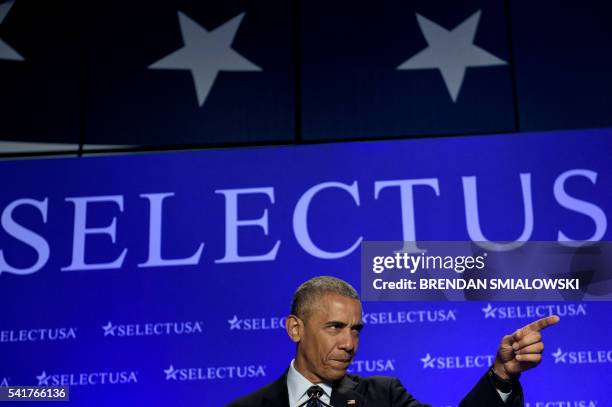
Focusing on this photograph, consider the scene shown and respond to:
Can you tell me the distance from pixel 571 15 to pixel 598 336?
1.45 m

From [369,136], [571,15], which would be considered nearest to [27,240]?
[369,136]

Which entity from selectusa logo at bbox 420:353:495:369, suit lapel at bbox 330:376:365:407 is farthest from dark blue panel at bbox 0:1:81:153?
suit lapel at bbox 330:376:365:407

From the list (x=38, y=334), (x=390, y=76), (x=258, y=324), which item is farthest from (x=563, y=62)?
(x=38, y=334)

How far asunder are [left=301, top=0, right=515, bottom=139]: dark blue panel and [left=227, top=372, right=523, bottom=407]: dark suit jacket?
1.70 metres

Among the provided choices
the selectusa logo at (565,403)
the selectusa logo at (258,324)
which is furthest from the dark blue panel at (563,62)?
the selectusa logo at (258,324)

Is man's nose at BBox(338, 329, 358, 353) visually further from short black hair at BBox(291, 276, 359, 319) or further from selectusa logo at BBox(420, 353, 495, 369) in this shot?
selectusa logo at BBox(420, 353, 495, 369)

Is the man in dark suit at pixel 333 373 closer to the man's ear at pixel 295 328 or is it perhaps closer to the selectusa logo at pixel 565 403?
the man's ear at pixel 295 328

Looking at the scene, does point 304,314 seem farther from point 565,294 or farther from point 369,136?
point 369,136

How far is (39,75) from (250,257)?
4.43 feet

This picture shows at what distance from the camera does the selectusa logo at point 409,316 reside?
3.56 meters

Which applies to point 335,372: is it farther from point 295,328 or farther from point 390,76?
point 390,76

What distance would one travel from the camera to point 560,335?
3.49 meters

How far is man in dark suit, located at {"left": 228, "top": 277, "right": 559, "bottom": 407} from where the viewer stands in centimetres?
224

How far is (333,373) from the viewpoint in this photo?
94.5 inches
